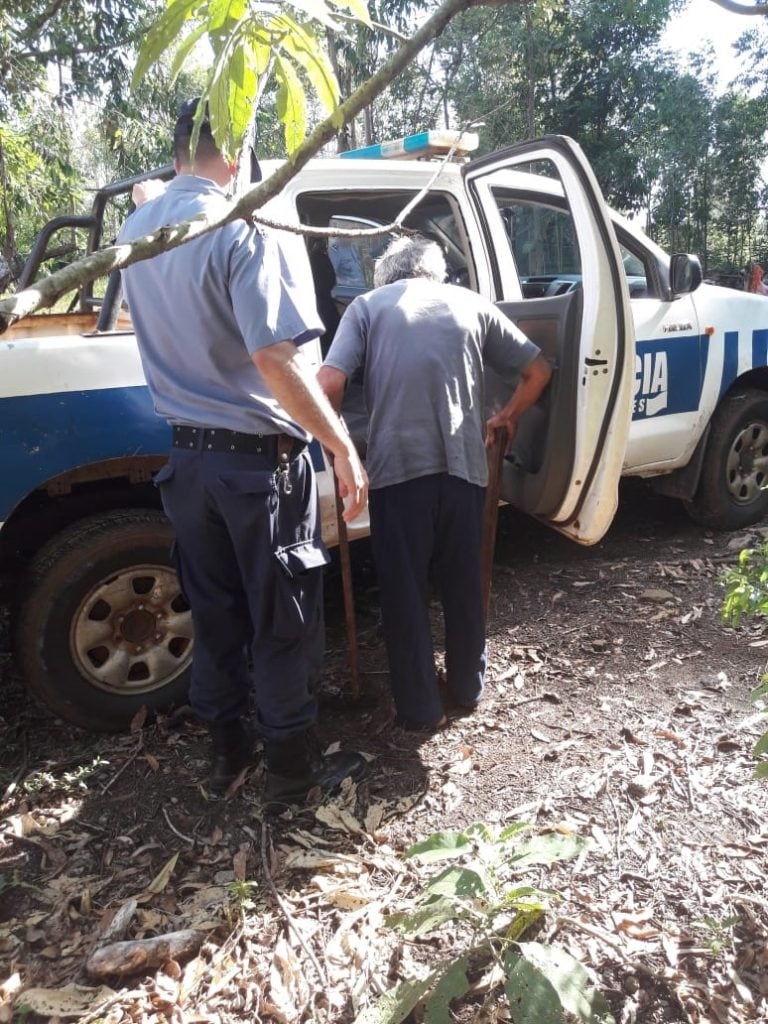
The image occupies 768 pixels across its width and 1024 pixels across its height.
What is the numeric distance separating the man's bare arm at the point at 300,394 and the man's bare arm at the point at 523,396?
989mm

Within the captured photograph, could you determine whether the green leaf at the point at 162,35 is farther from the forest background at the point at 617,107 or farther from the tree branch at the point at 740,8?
the forest background at the point at 617,107

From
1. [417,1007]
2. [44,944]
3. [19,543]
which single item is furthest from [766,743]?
[19,543]

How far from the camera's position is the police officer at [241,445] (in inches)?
85.5

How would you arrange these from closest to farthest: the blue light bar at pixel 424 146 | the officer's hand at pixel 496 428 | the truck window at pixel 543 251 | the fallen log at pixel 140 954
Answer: the fallen log at pixel 140 954 < the officer's hand at pixel 496 428 < the blue light bar at pixel 424 146 < the truck window at pixel 543 251

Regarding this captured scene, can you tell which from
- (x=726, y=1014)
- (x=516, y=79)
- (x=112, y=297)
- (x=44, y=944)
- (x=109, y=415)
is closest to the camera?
(x=726, y=1014)

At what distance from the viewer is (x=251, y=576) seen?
2395mm

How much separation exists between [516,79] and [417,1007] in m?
20.9

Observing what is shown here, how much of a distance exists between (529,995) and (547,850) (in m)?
0.34

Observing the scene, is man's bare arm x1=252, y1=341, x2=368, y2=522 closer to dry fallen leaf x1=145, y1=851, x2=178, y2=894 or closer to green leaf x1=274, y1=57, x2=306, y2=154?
green leaf x1=274, y1=57, x2=306, y2=154

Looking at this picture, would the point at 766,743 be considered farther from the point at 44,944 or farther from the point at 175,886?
the point at 44,944

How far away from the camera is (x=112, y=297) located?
10.1 feet

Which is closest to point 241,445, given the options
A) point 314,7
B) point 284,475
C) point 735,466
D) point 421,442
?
point 284,475

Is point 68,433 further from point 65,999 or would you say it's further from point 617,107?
point 617,107

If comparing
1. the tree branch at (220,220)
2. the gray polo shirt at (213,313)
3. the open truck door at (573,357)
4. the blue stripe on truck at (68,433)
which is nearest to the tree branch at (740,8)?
the tree branch at (220,220)
